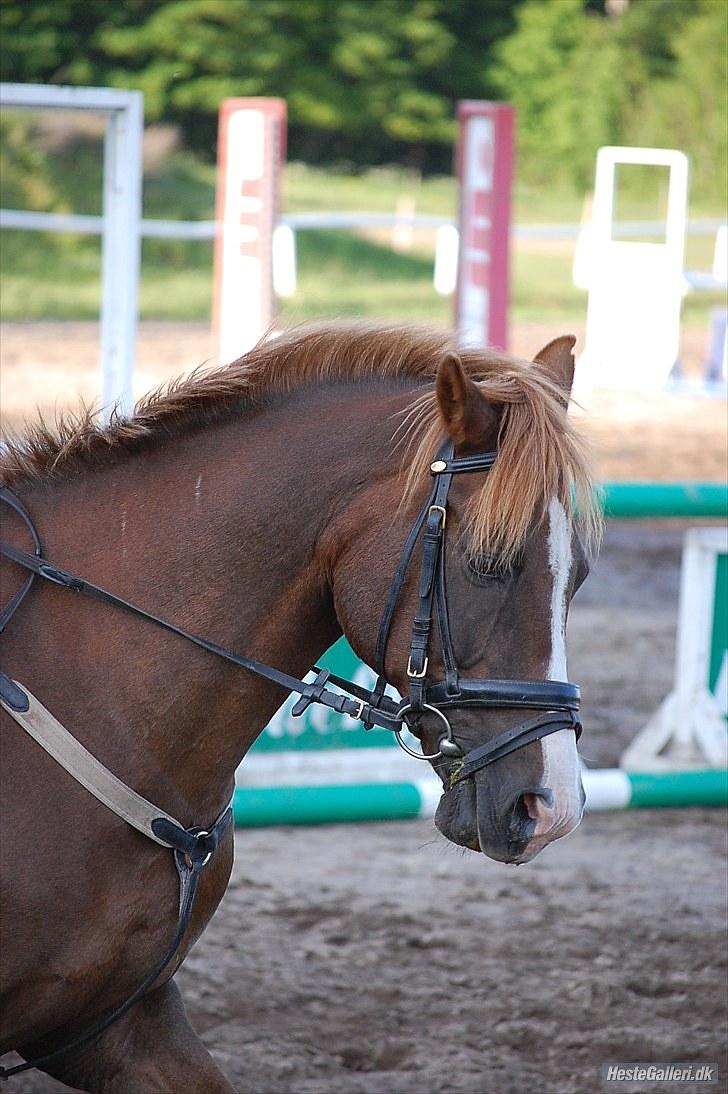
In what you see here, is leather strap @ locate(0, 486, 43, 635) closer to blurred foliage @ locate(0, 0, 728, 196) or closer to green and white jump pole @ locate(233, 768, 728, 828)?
green and white jump pole @ locate(233, 768, 728, 828)

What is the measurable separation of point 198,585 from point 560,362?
790 millimetres

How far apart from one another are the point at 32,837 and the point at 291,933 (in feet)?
7.01

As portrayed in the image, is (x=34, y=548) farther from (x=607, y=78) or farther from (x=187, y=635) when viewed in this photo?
(x=607, y=78)

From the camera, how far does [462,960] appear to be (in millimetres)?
4004

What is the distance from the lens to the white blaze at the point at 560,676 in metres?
2.11

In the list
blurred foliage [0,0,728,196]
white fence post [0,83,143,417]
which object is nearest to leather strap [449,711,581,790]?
white fence post [0,83,143,417]

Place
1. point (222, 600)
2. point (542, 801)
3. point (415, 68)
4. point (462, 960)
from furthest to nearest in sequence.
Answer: point (415, 68) → point (462, 960) → point (222, 600) → point (542, 801)

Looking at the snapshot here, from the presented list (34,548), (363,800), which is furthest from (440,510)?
(363,800)

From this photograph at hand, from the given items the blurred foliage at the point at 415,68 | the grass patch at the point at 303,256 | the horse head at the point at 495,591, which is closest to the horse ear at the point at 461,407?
the horse head at the point at 495,591

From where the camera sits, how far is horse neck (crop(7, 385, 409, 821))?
89.7 inches

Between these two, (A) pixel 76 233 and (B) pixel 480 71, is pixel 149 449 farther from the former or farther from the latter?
(B) pixel 480 71

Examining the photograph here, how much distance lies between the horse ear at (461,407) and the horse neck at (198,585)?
0.63 feet

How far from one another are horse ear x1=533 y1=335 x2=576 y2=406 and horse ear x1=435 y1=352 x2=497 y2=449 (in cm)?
31

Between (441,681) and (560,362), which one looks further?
(560,362)
